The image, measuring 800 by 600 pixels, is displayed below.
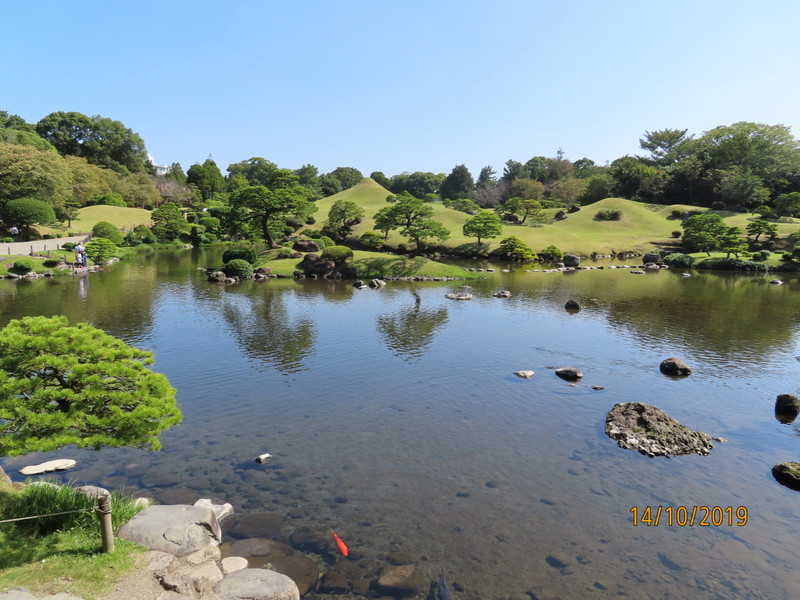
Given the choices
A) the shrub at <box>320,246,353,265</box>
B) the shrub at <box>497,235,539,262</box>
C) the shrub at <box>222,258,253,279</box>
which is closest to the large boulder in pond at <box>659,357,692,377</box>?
the shrub at <box>320,246,353,265</box>

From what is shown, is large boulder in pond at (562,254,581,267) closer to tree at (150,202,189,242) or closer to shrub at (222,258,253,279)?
shrub at (222,258,253,279)

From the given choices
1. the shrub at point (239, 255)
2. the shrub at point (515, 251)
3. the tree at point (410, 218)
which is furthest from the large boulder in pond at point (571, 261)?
the shrub at point (239, 255)

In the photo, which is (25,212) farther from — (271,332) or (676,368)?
(676,368)

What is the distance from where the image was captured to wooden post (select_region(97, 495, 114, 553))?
768 centimetres

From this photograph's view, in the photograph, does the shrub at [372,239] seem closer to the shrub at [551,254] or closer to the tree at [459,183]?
the shrub at [551,254]

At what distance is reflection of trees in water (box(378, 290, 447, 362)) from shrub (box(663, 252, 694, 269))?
43638 millimetres

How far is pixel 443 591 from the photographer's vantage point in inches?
324

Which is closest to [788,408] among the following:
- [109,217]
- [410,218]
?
[410,218]

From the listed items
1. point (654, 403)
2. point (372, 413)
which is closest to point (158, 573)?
point (372, 413)

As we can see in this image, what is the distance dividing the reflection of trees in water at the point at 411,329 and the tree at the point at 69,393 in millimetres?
13462

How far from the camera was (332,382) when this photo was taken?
59.6 ft

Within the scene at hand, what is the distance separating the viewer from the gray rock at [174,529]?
8.61 m

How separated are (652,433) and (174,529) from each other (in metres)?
13.0

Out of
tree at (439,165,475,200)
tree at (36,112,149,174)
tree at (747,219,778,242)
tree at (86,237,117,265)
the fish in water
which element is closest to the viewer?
the fish in water
